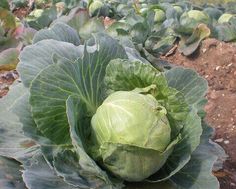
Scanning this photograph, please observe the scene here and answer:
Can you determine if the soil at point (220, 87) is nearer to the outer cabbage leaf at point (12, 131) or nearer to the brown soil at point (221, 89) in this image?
the brown soil at point (221, 89)

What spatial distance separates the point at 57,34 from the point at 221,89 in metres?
2.71

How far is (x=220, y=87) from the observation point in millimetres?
4648

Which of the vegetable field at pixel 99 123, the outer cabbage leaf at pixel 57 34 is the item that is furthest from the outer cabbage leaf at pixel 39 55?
the outer cabbage leaf at pixel 57 34

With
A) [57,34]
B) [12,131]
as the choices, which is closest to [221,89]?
[57,34]

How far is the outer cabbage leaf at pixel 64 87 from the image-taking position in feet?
5.82

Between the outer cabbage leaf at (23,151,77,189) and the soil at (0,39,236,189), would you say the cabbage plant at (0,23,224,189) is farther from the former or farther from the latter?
the soil at (0,39,236,189)

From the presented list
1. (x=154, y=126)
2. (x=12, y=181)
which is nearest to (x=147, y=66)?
(x=154, y=126)

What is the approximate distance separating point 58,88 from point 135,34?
2633mm

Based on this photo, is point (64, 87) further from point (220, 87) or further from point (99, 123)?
point (220, 87)

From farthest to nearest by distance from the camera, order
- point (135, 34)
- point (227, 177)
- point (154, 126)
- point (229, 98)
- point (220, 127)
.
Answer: point (135, 34), point (229, 98), point (220, 127), point (227, 177), point (154, 126)

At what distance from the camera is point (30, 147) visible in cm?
197

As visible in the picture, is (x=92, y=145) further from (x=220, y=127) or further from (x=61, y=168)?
(x=220, y=127)

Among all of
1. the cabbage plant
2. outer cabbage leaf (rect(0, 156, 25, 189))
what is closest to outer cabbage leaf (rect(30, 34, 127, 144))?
the cabbage plant

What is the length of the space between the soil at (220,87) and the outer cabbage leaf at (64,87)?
1.00 metres
